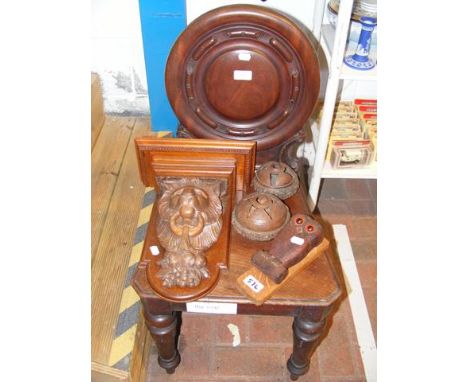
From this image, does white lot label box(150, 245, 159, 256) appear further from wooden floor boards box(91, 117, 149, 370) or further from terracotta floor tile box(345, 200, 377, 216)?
terracotta floor tile box(345, 200, 377, 216)

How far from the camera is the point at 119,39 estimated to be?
6.14 feet

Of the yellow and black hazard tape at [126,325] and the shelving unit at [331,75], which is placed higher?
the shelving unit at [331,75]

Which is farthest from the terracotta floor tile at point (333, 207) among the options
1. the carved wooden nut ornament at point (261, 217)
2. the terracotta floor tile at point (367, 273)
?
the carved wooden nut ornament at point (261, 217)

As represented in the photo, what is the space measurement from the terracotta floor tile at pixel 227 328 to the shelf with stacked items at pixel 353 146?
692 mm

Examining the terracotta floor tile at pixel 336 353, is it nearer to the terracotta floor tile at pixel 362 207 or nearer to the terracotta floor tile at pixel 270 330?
the terracotta floor tile at pixel 270 330

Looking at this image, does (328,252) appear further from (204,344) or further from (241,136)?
(204,344)

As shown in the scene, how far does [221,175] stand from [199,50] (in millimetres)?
380

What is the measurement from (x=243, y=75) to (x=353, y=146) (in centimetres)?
65

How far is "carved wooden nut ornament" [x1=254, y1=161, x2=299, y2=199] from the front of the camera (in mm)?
1251

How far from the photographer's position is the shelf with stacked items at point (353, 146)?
1.68 m

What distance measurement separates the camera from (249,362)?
4.95ft

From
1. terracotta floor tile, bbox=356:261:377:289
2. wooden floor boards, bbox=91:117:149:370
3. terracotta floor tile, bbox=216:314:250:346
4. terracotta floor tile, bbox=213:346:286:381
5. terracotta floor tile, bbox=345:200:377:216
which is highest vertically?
wooden floor boards, bbox=91:117:149:370

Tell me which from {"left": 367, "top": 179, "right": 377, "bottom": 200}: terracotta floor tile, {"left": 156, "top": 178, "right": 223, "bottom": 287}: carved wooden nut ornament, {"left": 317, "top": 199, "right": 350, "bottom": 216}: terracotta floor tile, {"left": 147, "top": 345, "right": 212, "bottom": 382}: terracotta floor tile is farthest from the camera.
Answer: {"left": 367, "top": 179, "right": 377, "bottom": 200}: terracotta floor tile

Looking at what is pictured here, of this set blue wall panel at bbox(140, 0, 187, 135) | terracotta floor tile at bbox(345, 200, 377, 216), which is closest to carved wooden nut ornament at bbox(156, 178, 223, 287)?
blue wall panel at bbox(140, 0, 187, 135)
